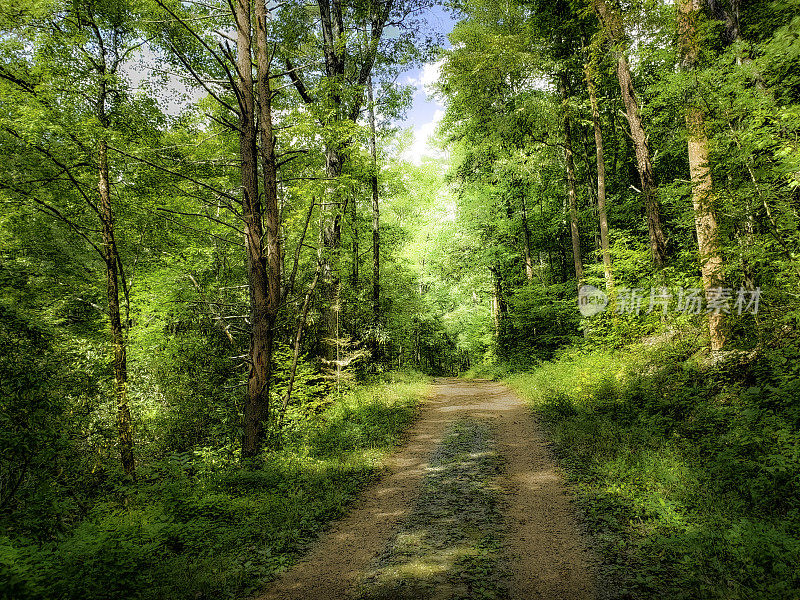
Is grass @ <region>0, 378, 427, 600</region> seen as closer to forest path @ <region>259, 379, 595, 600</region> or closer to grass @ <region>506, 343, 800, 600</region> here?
forest path @ <region>259, 379, 595, 600</region>

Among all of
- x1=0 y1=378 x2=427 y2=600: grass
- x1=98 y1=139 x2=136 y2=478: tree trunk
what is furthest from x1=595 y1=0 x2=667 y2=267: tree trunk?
x1=98 y1=139 x2=136 y2=478: tree trunk

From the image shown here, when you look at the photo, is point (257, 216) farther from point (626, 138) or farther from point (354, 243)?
point (626, 138)

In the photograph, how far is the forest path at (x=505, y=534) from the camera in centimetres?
363

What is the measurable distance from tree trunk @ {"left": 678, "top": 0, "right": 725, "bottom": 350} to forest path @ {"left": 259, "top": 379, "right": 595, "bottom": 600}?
4163 mm

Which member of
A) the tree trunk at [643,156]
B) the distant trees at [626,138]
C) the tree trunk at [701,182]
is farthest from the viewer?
the tree trunk at [643,156]

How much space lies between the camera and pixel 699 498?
4.34 meters

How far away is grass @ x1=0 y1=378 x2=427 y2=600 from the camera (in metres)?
3.13

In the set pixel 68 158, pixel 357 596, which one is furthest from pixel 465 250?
pixel 357 596

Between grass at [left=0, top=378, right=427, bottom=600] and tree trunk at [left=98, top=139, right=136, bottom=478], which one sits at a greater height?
tree trunk at [left=98, top=139, right=136, bottom=478]

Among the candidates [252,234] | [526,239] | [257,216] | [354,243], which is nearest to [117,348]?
[252,234]

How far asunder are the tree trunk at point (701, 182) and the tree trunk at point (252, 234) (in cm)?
687

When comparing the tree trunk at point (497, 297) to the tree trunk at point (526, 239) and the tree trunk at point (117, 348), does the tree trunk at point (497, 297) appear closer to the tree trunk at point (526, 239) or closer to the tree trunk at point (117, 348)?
the tree trunk at point (526, 239)

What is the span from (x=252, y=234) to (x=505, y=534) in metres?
5.42

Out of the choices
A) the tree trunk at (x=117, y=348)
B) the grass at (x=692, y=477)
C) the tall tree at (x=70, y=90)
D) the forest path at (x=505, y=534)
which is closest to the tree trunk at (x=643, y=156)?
the grass at (x=692, y=477)
